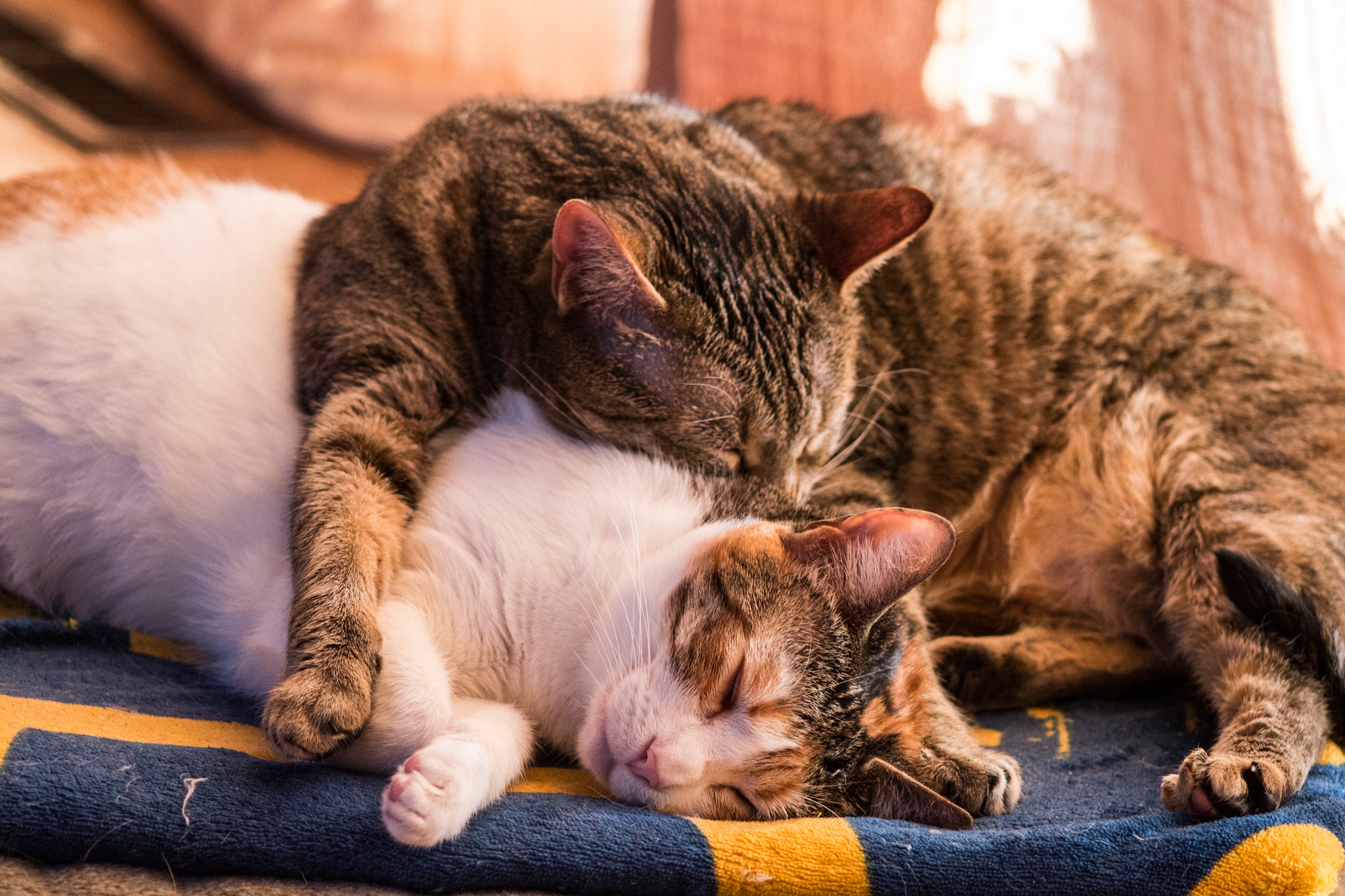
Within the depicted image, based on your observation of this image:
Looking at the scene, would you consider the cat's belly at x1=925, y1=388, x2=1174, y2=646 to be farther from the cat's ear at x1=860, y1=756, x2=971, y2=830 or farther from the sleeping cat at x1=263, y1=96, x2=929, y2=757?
the cat's ear at x1=860, y1=756, x2=971, y2=830

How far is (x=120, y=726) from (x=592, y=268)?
0.86m

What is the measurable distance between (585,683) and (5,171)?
2.07 m

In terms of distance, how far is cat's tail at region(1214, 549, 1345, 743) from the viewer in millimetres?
1526

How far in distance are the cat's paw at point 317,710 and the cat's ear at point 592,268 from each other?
621 mm

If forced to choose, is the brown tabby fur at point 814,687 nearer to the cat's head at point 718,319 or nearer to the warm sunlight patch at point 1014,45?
the cat's head at point 718,319

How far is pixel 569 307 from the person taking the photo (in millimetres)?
1461

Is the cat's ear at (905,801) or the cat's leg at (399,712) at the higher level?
the cat's leg at (399,712)

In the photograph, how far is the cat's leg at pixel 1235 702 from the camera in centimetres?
129

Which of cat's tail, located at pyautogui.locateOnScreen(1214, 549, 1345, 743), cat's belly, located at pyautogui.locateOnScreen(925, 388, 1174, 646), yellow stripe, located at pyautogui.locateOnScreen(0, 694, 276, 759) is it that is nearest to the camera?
yellow stripe, located at pyautogui.locateOnScreen(0, 694, 276, 759)

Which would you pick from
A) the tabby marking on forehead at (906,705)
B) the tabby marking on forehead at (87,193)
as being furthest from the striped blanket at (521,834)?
the tabby marking on forehead at (87,193)

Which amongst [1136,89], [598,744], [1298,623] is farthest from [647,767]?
[1136,89]

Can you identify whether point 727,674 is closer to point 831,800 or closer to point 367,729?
point 831,800

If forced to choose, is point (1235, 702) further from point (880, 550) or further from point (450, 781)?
point (450, 781)

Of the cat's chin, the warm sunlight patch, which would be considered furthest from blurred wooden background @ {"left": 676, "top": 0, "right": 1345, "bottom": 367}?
the cat's chin
